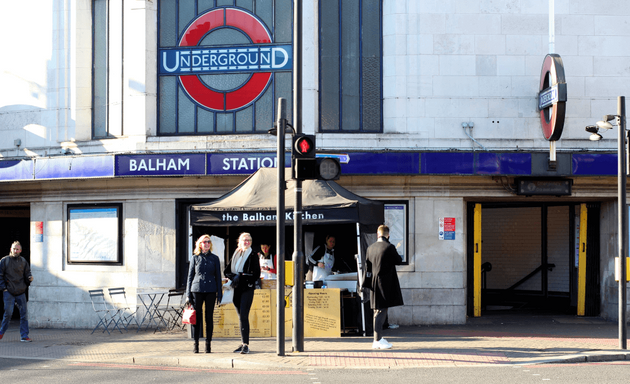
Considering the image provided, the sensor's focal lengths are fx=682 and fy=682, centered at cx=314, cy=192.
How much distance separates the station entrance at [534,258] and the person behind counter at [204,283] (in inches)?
278

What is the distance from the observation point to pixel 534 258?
17688 mm

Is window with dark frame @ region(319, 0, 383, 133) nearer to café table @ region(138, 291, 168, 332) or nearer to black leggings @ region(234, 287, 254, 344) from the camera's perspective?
café table @ region(138, 291, 168, 332)

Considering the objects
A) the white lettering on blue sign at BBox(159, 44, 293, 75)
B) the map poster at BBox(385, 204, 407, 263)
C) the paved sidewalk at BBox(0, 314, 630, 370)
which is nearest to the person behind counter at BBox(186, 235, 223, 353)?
the paved sidewalk at BBox(0, 314, 630, 370)

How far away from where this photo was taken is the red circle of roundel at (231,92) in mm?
14516

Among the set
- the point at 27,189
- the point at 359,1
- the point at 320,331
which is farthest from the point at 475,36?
the point at 27,189

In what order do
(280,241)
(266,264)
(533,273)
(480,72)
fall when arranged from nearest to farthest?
(280,241)
(266,264)
(480,72)
(533,273)

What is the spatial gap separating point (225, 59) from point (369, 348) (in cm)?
724

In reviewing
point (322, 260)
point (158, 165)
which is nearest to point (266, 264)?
point (322, 260)

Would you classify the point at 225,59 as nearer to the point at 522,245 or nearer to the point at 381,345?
the point at 381,345

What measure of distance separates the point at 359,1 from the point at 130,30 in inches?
194

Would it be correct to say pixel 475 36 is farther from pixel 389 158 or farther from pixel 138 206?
pixel 138 206

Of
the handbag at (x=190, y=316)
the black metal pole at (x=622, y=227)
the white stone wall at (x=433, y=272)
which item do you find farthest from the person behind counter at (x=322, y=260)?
the black metal pole at (x=622, y=227)

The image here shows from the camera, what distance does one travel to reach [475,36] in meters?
14.2

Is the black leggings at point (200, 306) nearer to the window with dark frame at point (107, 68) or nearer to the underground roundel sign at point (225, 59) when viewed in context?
the underground roundel sign at point (225, 59)
